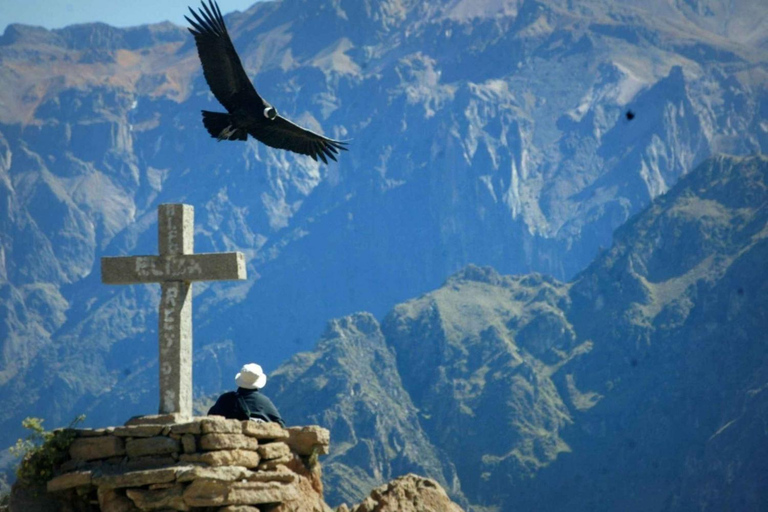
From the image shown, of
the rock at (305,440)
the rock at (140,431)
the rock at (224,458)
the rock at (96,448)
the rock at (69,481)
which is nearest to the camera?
the rock at (224,458)

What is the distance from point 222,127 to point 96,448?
8906 millimetres

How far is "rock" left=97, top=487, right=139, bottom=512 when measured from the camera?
23.0 m

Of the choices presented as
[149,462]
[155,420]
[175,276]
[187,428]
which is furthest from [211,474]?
[175,276]

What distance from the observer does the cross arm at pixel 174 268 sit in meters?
24.7

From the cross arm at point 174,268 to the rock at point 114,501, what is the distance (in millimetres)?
3554

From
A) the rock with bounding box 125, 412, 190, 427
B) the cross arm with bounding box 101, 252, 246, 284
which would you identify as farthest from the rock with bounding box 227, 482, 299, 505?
the cross arm with bounding box 101, 252, 246, 284

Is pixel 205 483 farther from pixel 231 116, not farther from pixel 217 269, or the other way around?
pixel 231 116

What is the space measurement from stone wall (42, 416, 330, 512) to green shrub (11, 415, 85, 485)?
0.16 m

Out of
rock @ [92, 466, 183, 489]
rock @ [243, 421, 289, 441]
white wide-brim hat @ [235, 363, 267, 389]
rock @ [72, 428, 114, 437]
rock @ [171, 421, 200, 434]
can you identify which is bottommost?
rock @ [92, 466, 183, 489]

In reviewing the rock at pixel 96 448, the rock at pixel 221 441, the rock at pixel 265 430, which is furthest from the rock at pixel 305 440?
the rock at pixel 96 448

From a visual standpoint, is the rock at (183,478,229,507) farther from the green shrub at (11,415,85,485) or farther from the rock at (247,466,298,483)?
the green shrub at (11,415,85,485)

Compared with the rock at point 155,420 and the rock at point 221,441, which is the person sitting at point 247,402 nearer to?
the rock at point 155,420

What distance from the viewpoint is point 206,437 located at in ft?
75.8

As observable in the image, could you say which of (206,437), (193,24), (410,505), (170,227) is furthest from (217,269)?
(193,24)
